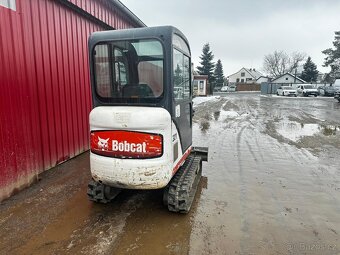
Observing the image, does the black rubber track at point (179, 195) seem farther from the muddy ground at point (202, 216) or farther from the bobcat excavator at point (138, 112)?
the muddy ground at point (202, 216)

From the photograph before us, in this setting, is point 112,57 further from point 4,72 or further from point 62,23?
point 62,23

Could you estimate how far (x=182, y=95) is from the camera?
13.0 feet

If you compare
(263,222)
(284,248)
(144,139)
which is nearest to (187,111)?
(144,139)

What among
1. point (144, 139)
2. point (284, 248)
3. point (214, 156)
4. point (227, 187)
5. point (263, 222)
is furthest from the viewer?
point (214, 156)

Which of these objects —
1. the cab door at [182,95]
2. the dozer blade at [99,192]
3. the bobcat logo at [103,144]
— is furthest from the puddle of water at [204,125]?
the bobcat logo at [103,144]

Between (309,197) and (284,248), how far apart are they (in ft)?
5.67

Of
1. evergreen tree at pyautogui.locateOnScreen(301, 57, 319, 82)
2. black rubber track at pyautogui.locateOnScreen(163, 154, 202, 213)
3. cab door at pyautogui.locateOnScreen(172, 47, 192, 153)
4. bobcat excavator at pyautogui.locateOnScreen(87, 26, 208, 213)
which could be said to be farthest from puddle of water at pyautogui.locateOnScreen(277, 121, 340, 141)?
evergreen tree at pyautogui.locateOnScreen(301, 57, 319, 82)

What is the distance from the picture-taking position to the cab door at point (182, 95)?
3545mm

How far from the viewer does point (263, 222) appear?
11.8ft

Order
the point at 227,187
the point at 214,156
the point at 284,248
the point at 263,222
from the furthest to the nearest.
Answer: the point at 214,156 → the point at 227,187 → the point at 263,222 → the point at 284,248

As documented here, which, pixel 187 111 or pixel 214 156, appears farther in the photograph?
pixel 214 156

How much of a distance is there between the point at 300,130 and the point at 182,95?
27.2 ft

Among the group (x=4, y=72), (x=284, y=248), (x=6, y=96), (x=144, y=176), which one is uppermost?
(x=4, y=72)

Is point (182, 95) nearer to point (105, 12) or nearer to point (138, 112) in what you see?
point (138, 112)
